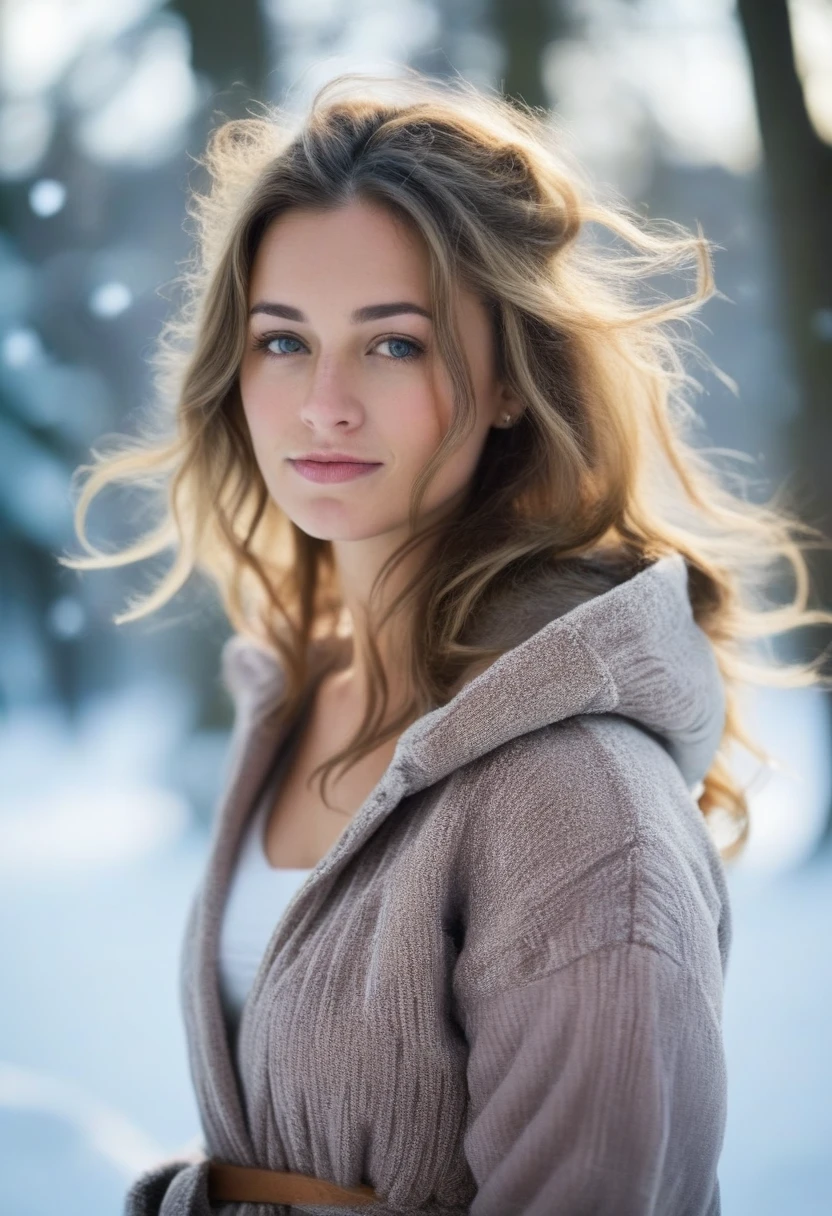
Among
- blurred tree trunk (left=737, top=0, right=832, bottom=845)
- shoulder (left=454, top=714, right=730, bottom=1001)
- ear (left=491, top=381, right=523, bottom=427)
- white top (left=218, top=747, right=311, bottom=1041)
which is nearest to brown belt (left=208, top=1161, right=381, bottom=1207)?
white top (left=218, top=747, right=311, bottom=1041)

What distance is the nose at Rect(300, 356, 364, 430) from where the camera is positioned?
1.08 meters

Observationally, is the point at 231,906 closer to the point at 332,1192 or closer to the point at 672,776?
the point at 332,1192

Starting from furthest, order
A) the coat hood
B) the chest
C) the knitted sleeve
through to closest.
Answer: the chest, the coat hood, the knitted sleeve

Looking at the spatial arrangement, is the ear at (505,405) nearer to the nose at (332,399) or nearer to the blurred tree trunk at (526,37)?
the nose at (332,399)

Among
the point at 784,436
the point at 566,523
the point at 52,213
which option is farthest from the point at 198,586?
the point at 784,436

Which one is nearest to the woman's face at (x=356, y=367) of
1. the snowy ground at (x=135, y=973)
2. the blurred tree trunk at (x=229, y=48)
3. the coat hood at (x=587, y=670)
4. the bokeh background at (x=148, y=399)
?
the coat hood at (x=587, y=670)

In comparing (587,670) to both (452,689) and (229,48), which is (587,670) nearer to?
(452,689)

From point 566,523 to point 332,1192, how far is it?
0.65 metres

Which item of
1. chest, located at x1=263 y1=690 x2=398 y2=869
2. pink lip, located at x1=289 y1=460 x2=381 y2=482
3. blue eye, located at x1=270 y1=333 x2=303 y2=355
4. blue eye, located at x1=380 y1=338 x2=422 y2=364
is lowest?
chest, located at x1=263 y1=690 x2=398 y2=869

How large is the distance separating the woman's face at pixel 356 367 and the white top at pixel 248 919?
1.18 feet

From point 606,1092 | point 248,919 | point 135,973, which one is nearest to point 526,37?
point 248,919

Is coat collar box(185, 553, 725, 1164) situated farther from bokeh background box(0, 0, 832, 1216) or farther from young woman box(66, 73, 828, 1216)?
bokeh background box(0, 0, 832, 1216)

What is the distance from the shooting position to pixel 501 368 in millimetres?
1166

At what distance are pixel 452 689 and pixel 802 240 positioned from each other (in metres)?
1.08
